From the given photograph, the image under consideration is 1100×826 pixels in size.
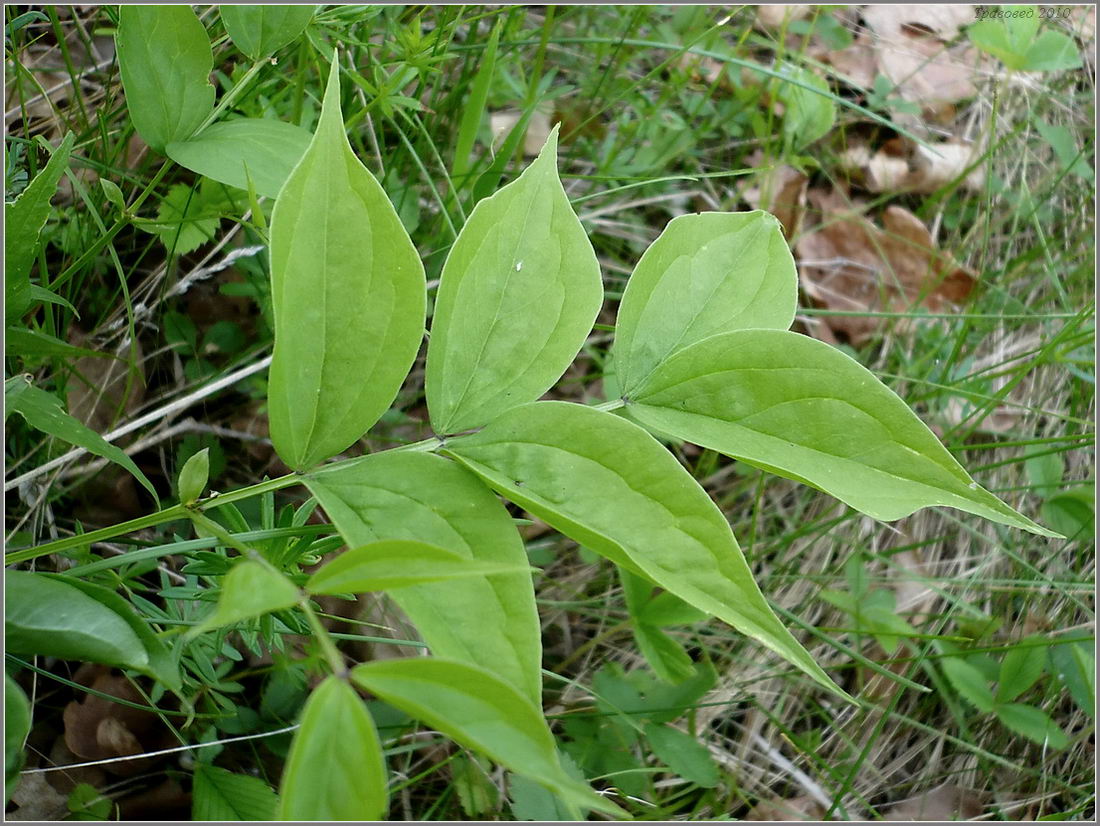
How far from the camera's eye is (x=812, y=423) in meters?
0.85

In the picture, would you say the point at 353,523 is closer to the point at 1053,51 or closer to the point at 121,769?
the point at 121,769

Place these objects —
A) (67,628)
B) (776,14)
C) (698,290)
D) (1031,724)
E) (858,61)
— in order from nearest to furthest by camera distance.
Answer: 1. (67,628)
2. (698,290)
3. (1031,724)
4. (776,14)
5. (858,61)

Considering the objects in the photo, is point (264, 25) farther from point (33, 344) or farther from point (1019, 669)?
point (1019, 669)

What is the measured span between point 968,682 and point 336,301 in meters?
1.45

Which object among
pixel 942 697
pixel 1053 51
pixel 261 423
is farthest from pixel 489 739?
pixel 1053 51

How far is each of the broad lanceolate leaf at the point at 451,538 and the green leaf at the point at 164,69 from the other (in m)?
0.56

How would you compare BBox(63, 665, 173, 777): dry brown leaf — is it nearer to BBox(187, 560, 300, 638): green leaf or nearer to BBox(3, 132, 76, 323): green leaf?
BBox(3, 132, 76, 323): green leaf

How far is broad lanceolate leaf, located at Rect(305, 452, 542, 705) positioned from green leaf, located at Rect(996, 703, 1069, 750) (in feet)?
4.36

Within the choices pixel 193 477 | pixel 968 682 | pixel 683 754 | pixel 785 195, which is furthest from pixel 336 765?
pixel 785 195

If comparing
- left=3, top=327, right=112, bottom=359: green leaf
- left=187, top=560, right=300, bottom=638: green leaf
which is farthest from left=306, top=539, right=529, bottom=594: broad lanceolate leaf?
left=3, top=327, right=112, bottom=359: green leaf

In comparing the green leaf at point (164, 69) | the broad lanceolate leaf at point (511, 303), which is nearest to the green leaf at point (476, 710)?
Result: the broad lanceolate leaf at point (511, 303)

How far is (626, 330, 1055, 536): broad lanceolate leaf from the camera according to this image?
806 millimetres

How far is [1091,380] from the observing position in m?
2.01

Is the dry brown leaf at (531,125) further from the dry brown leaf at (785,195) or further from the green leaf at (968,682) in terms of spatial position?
the green leaf at (968,682)
